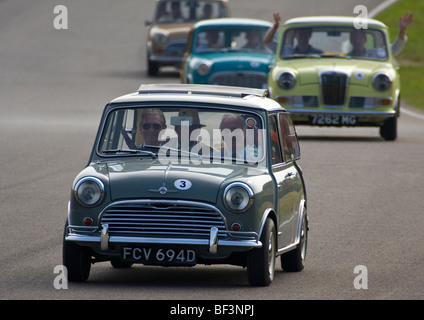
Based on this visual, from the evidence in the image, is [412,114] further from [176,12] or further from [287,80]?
[176,12]

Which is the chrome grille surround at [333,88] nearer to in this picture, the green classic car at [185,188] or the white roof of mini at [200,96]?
the white roof of mini at [200,96]

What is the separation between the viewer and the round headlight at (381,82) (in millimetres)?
20575

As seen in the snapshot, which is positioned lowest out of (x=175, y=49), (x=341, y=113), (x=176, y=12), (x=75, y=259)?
(x=175, y=49)

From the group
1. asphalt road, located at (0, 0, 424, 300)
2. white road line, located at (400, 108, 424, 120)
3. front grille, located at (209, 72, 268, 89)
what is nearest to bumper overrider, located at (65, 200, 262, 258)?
asphalt road, located at (0, 0, 424, 300)

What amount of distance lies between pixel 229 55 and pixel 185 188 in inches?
606

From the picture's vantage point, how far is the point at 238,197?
8.35 metres

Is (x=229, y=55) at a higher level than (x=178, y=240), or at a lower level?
lower

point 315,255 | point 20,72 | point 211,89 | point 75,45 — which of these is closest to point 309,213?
point 315,255

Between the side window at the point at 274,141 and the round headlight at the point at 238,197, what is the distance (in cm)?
92

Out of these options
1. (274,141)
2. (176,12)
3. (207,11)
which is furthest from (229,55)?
(274,141)

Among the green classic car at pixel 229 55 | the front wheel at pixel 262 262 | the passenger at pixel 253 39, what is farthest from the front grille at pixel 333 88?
the front wheel at pixel 262 262

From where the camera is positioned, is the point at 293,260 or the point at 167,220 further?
the point at 293,260

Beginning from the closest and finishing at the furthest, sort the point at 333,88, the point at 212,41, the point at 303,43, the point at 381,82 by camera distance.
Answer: the point at 333,88 < the point at 381,82 < the point at 303,43 < the point at 212,41

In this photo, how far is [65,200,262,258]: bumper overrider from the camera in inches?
326
